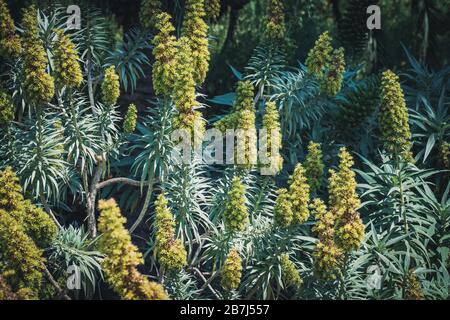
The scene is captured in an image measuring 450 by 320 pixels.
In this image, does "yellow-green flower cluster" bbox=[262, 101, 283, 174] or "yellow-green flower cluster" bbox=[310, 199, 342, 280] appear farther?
"yellow-green flower cluster" bbox=[262, 101, 283, 174]

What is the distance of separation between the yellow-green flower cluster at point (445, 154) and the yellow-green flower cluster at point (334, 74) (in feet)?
4.64

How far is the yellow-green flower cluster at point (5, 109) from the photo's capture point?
313 inches

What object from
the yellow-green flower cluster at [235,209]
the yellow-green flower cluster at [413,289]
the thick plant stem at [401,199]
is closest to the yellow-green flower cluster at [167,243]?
the yellow-green flower cluster at [235,209]

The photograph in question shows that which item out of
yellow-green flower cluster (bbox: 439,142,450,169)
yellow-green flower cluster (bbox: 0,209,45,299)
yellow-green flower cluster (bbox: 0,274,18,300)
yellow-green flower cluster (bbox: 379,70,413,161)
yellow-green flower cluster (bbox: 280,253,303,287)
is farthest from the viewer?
yellow-green flower cluster (bbox: 439,142,450,169)

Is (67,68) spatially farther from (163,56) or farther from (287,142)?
(287,142)

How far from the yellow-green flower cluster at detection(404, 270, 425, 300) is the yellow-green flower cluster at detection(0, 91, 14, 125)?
3.84 meters

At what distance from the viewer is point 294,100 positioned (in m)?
9.38

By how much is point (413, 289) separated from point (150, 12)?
386 centimetres

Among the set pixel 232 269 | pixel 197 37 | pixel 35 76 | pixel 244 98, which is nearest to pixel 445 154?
pixel 244 98

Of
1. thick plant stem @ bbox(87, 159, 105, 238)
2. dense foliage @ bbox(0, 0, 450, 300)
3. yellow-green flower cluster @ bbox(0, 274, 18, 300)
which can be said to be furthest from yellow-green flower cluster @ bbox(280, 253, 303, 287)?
yellow-green flower cluster @ bbox(0, 274, 18, 300)

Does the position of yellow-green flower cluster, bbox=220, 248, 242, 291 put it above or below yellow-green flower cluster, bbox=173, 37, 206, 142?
below

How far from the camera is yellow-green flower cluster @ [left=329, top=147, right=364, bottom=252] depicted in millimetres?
7234

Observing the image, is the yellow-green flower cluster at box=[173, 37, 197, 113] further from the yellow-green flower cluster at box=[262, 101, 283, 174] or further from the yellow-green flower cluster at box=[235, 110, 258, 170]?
the yellow-green flower cluster at box=[262, 101, 283, 174]

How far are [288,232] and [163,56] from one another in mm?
1921
